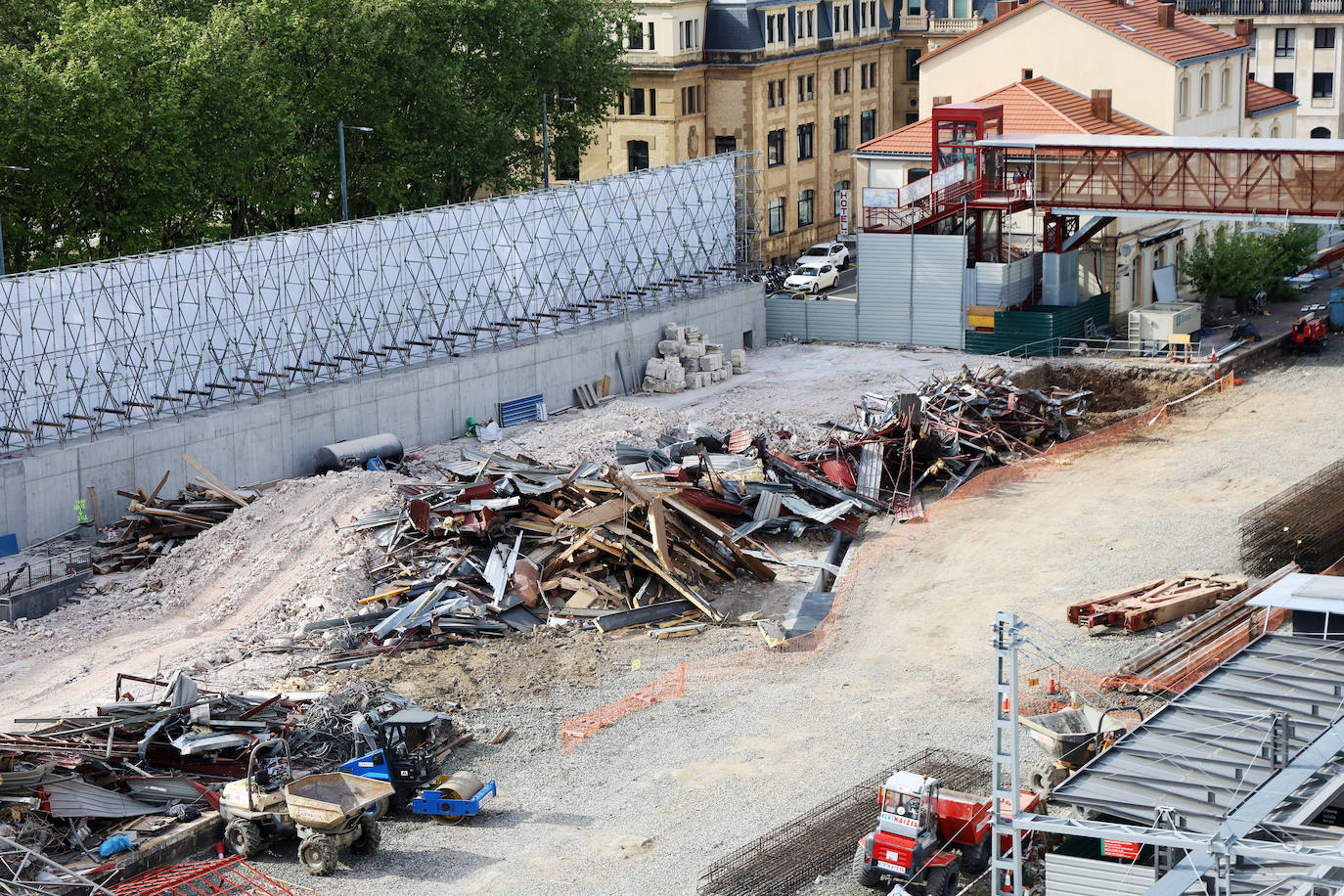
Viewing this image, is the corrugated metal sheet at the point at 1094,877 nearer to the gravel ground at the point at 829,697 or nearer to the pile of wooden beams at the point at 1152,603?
the gravel ground at the point at 829,697

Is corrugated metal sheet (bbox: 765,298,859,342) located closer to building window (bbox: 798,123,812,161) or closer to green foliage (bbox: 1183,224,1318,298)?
green foliage (bbox: 1183,224,1318,298)

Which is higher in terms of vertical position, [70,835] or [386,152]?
[386,152]

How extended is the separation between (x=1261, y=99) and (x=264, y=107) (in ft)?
142

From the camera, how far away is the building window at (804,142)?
271 feet

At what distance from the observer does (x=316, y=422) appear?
48.1 metres

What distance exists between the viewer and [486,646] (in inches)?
1367

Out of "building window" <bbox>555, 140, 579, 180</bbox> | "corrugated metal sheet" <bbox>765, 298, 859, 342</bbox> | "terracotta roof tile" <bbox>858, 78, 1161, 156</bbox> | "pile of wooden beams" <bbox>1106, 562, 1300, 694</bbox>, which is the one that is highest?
"terracotta roof tile" <bbox>858, 78, 1161, 156</bbox>

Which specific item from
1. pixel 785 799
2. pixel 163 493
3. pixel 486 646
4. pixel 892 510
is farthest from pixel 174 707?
pixel 892 510

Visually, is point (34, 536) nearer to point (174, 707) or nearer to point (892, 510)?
point (174, 707)

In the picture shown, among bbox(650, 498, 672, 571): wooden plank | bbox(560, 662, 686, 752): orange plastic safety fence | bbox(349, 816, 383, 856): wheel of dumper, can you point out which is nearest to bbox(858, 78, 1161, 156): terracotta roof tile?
bbox(650, 498, 672, 571): wooden plank

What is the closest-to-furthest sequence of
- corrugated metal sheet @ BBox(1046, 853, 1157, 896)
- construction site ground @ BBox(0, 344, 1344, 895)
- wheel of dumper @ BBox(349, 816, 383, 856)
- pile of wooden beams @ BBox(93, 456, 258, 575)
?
corrugated metal sheet @ BBox(1046, 853, 1157, 896)
wheel of dumper @ BBox(349, 816, 383, 856)
construction site ground @ BBox(0, 344, 1344, 895)
pile of wooden beams @ BBox(93, 456, 258, 575)

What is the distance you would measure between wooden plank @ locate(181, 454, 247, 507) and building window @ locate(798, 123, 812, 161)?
145 ft

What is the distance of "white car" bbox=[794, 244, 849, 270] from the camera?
242 ft

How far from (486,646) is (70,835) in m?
10.3
